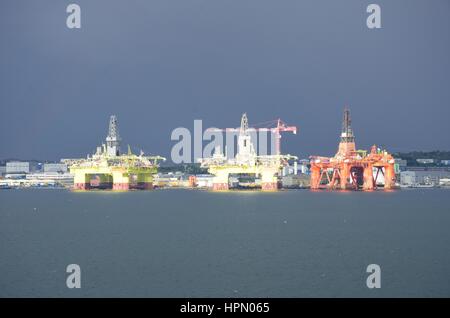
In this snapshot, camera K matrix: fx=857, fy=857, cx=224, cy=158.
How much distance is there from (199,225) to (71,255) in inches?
804

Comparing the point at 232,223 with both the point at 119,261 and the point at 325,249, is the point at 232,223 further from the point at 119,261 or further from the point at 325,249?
the point at 119,261

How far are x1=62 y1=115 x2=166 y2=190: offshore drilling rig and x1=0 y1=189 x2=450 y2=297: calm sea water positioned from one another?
68897 mm

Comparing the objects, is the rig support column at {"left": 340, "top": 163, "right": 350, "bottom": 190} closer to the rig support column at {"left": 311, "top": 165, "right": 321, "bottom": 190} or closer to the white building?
the rig support column at {"left": 311, "top": 165, "right": 321, "bottom": 190}

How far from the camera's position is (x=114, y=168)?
144 metres

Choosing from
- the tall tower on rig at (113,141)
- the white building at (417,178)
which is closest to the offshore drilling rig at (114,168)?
the tall tower on rig at (113,141)

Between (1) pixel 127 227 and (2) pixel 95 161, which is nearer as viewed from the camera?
(1) pixel 127 227

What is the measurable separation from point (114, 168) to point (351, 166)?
1556 inches

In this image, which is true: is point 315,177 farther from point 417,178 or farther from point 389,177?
point 417,178

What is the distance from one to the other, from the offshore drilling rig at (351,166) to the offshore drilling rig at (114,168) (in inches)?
1120

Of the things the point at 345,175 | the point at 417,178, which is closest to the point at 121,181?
the point at 345,175

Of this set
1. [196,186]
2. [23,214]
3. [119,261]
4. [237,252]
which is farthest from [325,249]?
[196,186]

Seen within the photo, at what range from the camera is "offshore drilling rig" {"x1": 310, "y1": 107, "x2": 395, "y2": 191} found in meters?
140

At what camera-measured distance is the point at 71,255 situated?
44969mm

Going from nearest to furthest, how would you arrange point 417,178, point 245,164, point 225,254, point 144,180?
point 225,254 < point 245,164 < point 144,180 < point 417,178
